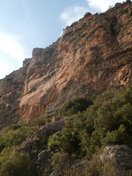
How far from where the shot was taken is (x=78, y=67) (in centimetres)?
3619

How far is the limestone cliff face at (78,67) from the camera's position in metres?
32.8

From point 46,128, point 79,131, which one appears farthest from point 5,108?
point 79,131

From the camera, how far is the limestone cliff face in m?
32.8

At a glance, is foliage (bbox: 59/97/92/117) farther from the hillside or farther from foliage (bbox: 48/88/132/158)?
foliage (bbox: 48/88/132/158)

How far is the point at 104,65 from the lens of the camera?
33.6 meters

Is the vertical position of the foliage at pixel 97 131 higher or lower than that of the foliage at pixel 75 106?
lower

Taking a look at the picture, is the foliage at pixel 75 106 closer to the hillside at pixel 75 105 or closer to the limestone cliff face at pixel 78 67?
the hillside at pixel 75 105

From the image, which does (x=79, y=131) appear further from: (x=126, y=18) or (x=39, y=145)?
(x=126, y=18)

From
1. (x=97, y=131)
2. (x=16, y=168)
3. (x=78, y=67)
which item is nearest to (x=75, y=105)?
(x=97, y=131)

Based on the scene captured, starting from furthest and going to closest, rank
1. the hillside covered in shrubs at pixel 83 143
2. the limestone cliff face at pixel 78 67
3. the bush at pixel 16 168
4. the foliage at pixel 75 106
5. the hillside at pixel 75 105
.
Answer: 1. the limestone cliff face at pixel 78 67
2. the foliage at pixel 75 106
3. the bush at pixel 16 168
4. the hillside at pixel 75 105
5. the hillside covered in shrubs at pixel 83 143

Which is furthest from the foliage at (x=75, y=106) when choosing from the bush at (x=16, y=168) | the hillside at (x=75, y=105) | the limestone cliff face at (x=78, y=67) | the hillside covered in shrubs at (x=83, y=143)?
the bush at (x=16, y=168)

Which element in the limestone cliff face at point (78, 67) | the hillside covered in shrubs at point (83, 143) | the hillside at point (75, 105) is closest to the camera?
the hillside covered in shrubs at point (83, 143)

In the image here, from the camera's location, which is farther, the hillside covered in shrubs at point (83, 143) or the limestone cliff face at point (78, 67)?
the limestone cliff face at point (78, 67)

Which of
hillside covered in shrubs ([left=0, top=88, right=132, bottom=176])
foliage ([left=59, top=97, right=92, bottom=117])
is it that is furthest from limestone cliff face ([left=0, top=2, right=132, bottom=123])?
hillside covered in shrubs ([left=0, top=88, right=132, bottom=176])
